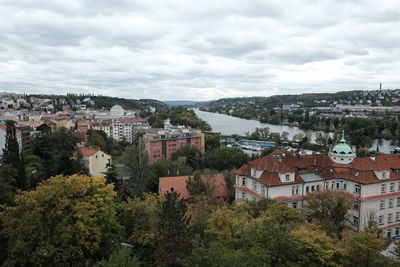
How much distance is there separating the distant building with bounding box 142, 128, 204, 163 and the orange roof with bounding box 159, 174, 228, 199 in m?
24.3

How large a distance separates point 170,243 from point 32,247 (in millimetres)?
6060

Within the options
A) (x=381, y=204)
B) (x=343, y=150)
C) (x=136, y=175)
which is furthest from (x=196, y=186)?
(x=381, y=204)

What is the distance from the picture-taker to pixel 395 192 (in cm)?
2461

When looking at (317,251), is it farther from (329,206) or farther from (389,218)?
(389,218)

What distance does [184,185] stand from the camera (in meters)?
31.2

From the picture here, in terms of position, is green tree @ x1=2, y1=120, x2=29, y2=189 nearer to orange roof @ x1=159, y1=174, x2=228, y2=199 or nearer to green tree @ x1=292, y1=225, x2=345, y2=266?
orange roof @ x1=159, y1=174, x2=228, y2=199

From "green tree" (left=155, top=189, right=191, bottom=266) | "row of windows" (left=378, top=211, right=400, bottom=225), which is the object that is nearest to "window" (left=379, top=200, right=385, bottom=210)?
"row of windows" (left=378, top=211, right=400, bottom=225)

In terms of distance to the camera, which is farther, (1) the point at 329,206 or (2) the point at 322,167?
(2) the point at 322,167

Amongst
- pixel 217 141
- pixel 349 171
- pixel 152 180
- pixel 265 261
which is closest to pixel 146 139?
pixel 217 141

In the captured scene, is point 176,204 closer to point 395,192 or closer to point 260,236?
point 260,236

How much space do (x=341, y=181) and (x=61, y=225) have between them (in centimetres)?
2149

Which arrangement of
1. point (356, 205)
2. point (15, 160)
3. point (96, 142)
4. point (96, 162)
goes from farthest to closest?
point (96, 142)
point (96, 162)
point (15, 160)
point (356, 205)

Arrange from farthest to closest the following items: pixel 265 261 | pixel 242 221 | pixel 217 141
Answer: pixel 217 141 → pixel 242 221 → pixel 265 261

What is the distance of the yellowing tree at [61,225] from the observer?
1287 cm
